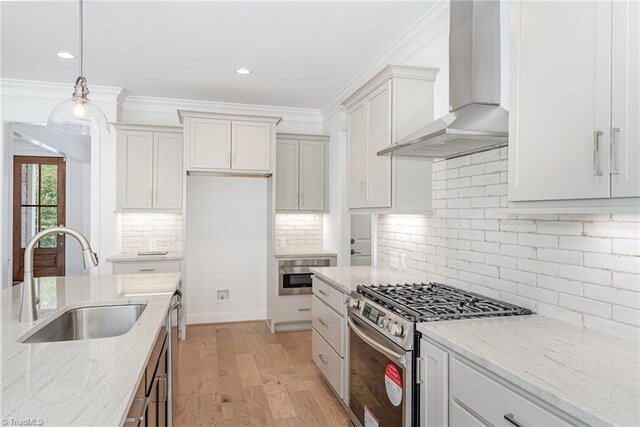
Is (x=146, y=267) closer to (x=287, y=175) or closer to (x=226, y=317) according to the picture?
(x=226, y=317)

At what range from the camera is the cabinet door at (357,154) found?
125 inches

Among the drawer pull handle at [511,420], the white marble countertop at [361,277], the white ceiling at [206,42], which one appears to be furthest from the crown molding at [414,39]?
the drawer pull handle at [511,420]

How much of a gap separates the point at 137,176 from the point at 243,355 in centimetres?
232

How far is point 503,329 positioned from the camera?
1.78 metres

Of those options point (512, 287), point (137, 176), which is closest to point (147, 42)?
point (137, 176)

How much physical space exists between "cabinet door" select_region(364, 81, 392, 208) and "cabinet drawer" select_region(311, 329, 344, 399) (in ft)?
3.77

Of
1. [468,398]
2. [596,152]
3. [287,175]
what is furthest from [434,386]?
[287,175]

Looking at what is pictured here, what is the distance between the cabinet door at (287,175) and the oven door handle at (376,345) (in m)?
2.64

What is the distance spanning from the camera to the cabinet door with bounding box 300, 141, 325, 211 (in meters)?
5.24

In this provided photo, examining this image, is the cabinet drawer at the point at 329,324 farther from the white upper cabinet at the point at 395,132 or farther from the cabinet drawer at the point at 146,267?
the cabinet drawer at the point at 146,267

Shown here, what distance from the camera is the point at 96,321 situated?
2221mm

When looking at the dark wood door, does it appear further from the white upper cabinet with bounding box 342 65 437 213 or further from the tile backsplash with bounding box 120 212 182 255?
the white upper cabinet with bounding box 342 65 437 213

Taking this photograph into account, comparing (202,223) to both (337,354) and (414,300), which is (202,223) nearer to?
(337,354)

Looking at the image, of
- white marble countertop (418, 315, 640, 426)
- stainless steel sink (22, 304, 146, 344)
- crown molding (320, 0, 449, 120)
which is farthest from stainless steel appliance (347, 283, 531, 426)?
crown molding (320, 0, 449, 120)
